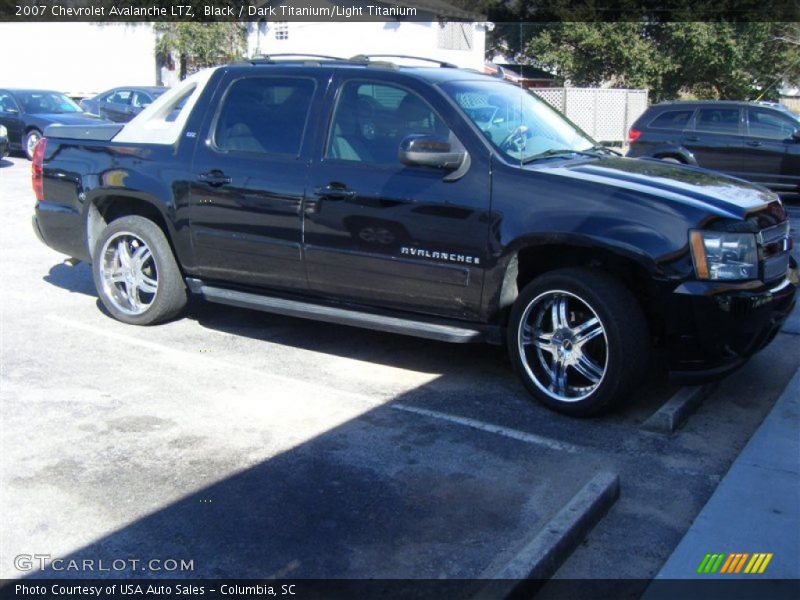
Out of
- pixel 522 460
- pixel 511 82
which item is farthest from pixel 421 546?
pixel 511 82

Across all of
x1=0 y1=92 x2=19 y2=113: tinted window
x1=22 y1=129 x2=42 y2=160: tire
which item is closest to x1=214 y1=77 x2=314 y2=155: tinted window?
x1=22 y1=129 x2=42 y2=160: tire

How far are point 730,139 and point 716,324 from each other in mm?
11281

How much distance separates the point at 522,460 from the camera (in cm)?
460

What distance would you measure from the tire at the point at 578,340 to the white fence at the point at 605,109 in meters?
18.5

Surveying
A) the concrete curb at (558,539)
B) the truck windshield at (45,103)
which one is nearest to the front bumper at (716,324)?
the concrete curb at (558,539)

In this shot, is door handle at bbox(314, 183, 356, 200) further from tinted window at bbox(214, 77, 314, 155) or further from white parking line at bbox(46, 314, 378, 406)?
white parking line at bbox(46, 314, 378, 406)

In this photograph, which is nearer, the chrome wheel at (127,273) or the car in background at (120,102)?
the chrome wheel at (127,273)

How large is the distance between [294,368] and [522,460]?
202 cm

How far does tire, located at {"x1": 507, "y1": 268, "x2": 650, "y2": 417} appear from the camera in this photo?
4.94 meters

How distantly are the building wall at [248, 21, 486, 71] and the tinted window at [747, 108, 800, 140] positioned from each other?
13.3 m

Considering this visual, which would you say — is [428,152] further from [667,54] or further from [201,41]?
[201,41]

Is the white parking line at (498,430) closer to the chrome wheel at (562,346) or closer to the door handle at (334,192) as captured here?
the chrome wheel at (562,346)

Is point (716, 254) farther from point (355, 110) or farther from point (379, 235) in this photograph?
point (355, 110)

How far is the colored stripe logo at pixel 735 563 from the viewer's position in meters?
3.62
